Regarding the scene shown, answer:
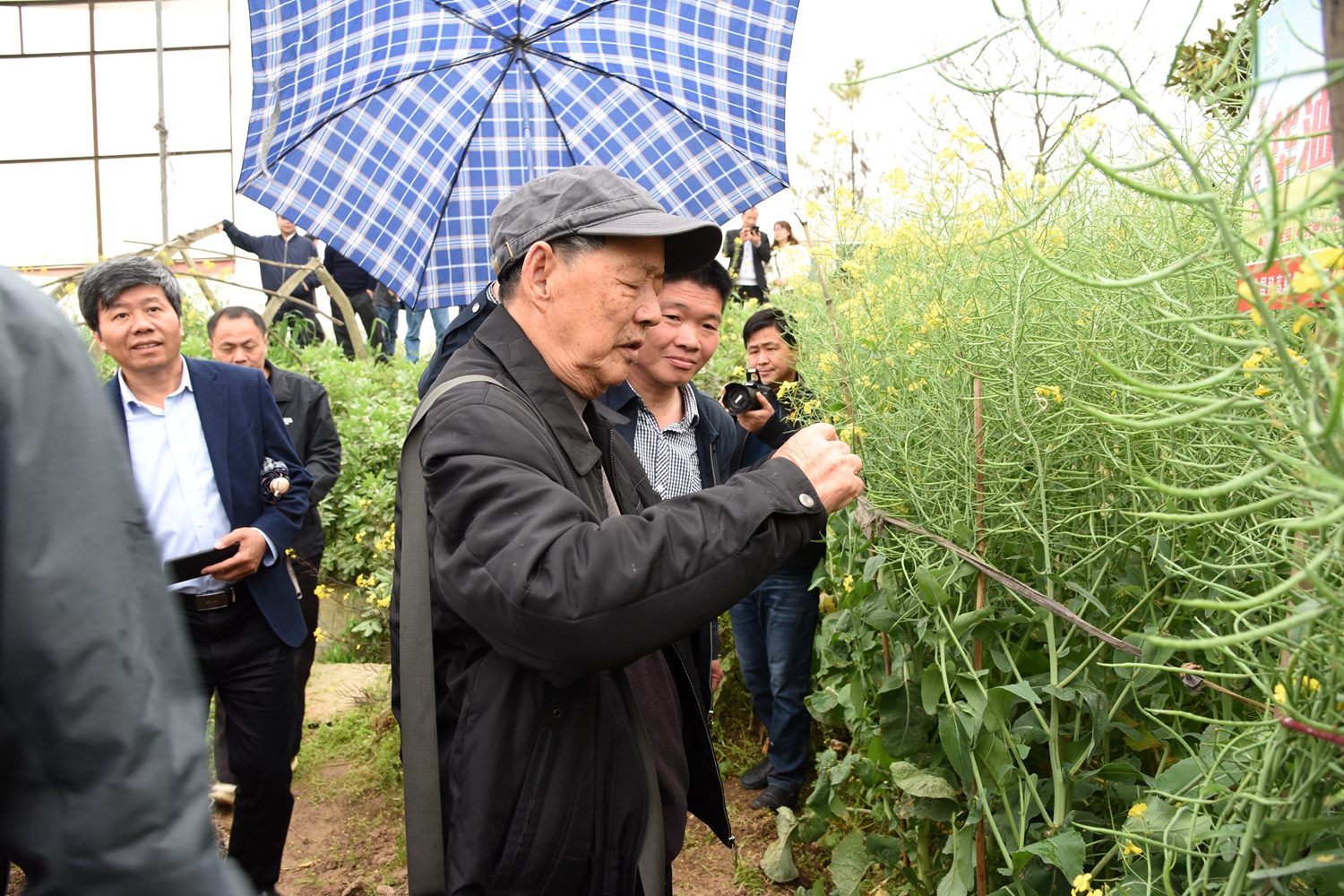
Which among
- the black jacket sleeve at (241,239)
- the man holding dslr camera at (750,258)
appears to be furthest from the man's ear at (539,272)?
the man holding dslr camera at (750,258)

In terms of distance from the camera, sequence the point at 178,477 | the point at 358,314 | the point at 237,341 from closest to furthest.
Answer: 1. the point at 178,477
2. the point at 237,341
3. the point at 358,314

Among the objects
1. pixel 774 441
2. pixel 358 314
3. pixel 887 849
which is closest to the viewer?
pixel 887 849

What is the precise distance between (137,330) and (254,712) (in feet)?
3.76

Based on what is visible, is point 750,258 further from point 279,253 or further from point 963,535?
point 963,535

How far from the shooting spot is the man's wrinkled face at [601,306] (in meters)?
1.63

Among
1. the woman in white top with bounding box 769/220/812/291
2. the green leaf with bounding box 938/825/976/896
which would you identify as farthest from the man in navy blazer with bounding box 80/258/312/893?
the green leaf with bounding box 938/825/976/896

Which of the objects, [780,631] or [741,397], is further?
[780,631]

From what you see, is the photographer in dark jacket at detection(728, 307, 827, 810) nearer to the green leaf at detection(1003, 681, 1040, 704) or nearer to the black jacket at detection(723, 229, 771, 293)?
the green leaf at detection(1003, 681, 1040, 704)

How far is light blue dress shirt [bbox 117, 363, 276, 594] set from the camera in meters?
2.79

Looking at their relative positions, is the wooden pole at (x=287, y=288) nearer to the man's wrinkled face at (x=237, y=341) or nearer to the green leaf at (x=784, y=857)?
the man's wrinkled face at (x=237, y=341)

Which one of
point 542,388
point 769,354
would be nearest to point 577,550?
point 542,388

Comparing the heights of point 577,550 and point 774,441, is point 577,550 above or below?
above

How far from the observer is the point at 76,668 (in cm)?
67

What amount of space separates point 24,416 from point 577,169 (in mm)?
1109
